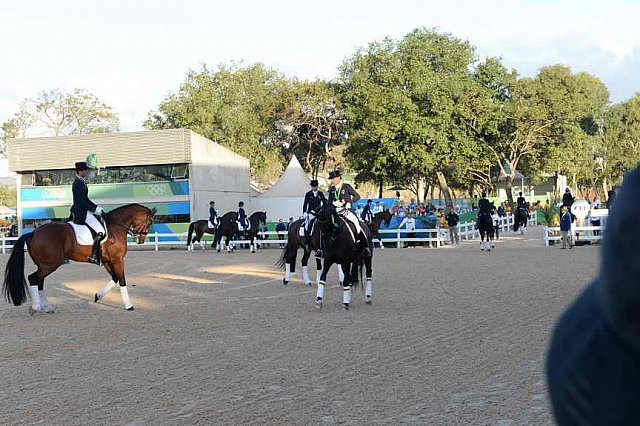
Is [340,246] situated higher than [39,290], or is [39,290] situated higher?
[340,246]

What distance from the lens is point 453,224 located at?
3581 cm

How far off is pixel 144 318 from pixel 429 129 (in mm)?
39828

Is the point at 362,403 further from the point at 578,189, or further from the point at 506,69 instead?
the point at 578,189

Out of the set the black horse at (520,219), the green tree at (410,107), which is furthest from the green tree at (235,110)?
the black horse at (520,219)

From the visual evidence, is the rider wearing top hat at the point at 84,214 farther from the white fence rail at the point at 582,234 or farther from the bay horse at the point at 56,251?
the white fence rail at the point at 582,234

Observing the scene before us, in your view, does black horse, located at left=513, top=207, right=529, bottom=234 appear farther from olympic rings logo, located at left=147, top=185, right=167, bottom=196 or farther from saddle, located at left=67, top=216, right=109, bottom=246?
saddle, located at left=67, top=216, right=109, bottom=246

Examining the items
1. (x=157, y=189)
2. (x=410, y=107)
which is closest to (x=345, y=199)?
(x=157, y=189)

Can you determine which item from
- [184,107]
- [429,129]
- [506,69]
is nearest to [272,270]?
[429,129]

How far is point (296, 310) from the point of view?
13.7 meters

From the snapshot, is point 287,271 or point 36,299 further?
point 287,271

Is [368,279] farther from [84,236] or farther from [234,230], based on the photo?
[234,230]

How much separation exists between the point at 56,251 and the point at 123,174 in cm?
3373

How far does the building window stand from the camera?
45.6 meters

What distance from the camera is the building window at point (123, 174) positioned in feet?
150
